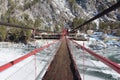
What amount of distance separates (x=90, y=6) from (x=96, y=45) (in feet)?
313

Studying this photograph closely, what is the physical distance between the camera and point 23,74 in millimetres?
3930

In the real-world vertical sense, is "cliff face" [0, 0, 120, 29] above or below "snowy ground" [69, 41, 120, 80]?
above

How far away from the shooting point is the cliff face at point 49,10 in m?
154

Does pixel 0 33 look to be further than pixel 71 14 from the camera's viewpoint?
No

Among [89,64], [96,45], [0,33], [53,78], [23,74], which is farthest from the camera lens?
[0,33]

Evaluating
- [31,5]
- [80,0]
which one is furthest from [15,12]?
[80,0]

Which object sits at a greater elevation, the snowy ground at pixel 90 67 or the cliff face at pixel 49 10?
the cliff face at pixel 49 10

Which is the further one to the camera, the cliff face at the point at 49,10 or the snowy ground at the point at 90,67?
the cliff face at the point at 49,10

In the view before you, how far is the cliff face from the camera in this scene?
505 feet

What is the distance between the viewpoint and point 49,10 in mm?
161875

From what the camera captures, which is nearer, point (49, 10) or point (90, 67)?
point (90, 67)

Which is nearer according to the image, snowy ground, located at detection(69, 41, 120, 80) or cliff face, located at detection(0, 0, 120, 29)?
snowy ground, located at detection(69, 41, 120, 80)

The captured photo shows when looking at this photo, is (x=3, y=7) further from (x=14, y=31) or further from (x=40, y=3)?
(x=14, y=31)

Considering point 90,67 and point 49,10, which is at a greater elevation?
point 49,10
